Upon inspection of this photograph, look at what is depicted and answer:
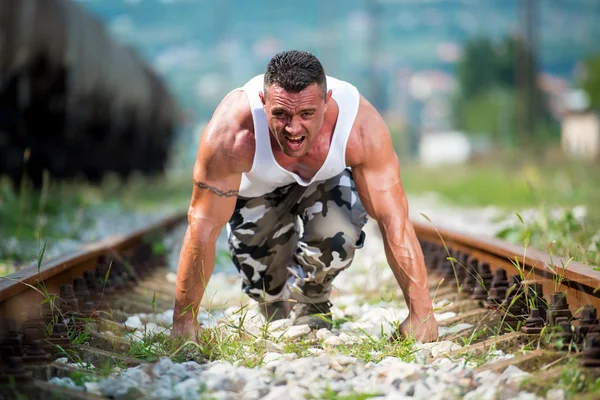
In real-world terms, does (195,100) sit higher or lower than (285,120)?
lower

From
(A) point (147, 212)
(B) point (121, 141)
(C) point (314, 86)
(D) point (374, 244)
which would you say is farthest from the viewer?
(B) point (121, 141)

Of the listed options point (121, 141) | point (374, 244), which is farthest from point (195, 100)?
point (374, 244)

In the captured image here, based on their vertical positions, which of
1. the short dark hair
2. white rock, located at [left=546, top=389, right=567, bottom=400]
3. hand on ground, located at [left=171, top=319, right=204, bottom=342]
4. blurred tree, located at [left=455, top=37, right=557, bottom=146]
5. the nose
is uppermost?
the short dark hair

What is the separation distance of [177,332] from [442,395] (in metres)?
1.22

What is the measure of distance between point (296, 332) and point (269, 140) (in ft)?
2.62

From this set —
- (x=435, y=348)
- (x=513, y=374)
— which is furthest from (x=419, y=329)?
(x=513, y=374)

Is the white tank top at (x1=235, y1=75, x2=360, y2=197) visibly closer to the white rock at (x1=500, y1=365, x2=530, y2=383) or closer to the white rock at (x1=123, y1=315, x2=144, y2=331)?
the white rock at (x1=123, y1=315, x2=144, y2=331)

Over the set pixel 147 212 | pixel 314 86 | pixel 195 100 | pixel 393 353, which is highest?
pixel 314 86

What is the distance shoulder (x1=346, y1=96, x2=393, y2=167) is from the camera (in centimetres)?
336

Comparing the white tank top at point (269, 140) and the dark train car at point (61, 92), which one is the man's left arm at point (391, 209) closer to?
the white tank top at point (269, 140)

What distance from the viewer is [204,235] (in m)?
3.37

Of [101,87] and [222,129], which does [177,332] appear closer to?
[222,129]

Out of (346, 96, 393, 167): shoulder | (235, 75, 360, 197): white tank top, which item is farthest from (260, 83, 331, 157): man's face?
(346, 96, 393, 167): shoulder

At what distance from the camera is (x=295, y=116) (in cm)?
304
